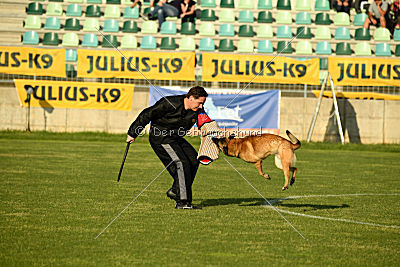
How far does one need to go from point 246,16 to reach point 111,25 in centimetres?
640

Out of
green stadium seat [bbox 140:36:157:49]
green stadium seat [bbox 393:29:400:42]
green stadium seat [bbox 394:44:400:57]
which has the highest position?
green stadium seat [bbox 393:29:400:42]

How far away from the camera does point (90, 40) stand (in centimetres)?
2791

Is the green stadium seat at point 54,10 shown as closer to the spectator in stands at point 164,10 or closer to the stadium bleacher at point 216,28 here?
the stadium bleacher at point 216,28

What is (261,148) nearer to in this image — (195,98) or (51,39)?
(195,98)

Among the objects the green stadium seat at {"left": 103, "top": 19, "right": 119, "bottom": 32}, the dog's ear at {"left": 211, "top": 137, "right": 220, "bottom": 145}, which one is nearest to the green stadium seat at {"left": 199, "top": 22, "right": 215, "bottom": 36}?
the green stadium seat at {"left": 103, "top": 19, "right": 119, "bottom": 32}

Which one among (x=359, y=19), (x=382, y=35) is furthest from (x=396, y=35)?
(x=359, y=19)

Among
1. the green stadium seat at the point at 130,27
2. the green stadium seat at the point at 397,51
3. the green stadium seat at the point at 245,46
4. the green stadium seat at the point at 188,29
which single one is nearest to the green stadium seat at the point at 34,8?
the green stadium seat at the point at 130,27

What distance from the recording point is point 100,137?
24.3 meters

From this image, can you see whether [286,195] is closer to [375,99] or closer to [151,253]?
[151,253]

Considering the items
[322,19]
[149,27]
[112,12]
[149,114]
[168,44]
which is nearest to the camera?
[149,114]

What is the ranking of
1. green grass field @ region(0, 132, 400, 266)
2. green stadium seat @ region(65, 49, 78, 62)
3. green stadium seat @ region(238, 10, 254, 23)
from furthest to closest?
green stadium seat @ region(238, 10, 254, 23), green stadium seat @ region(65, 49, 78, 62), green grass field @ region(0, 132, 400, 266)

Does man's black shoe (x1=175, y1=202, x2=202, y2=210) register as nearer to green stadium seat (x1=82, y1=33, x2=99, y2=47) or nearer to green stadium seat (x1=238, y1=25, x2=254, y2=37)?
green stadium seat (x1=82, y1=33, x2=99, y2=47)

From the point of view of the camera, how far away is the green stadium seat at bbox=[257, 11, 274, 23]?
98.4 feet

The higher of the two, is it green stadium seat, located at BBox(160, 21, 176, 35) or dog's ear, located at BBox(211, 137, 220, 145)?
green stadium seat, located at BBox(160, 21, 176, 35)
